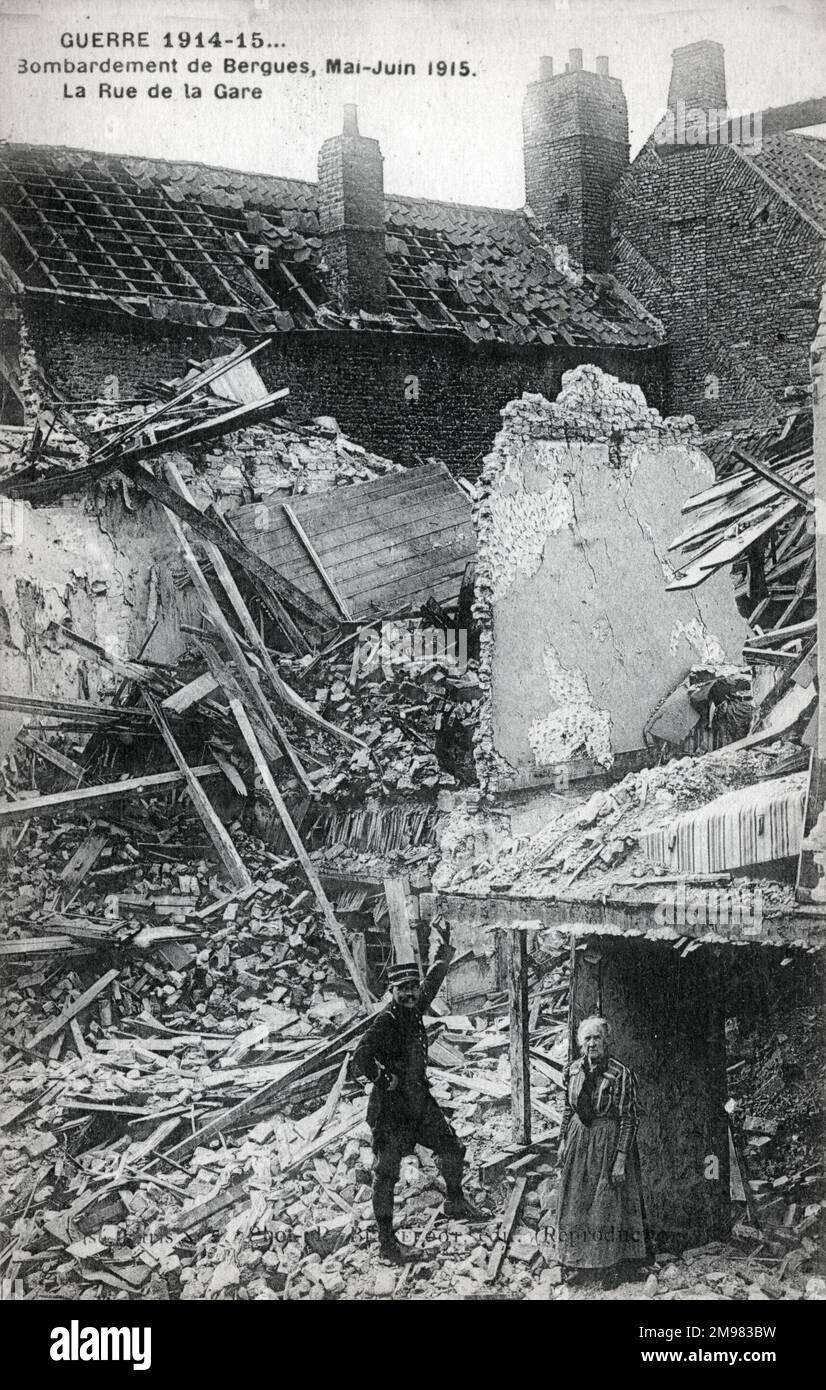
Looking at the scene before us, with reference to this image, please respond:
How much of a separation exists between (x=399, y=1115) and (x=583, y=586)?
9.44 feet

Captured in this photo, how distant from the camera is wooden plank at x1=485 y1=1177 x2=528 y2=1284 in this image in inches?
235

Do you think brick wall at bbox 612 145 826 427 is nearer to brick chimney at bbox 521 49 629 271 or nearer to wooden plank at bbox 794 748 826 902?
brick chimney at bbox 521 49 629 271

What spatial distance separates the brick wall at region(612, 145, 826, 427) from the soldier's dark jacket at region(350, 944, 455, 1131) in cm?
363

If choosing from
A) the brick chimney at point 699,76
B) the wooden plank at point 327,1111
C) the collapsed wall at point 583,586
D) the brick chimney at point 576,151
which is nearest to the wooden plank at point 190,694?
the collapsed wall at point 583,586

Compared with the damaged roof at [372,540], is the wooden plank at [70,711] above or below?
below

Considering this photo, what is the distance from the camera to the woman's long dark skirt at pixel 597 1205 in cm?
592

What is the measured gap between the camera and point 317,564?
264 inches

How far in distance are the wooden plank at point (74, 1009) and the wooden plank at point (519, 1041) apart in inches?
75.3

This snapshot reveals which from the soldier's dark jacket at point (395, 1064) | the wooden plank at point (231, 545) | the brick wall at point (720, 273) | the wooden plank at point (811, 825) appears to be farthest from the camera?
the brick wall at point (720, 273)

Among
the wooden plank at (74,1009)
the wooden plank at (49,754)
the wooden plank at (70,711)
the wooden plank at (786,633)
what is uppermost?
the wooden plank at (786,633)

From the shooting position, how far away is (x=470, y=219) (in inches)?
279

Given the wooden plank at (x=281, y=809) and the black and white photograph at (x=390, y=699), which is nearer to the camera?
the black and white photograph at (x=390, y=699)

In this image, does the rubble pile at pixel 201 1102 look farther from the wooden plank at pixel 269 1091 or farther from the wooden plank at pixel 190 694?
the wooden plank at pixel 190 694
